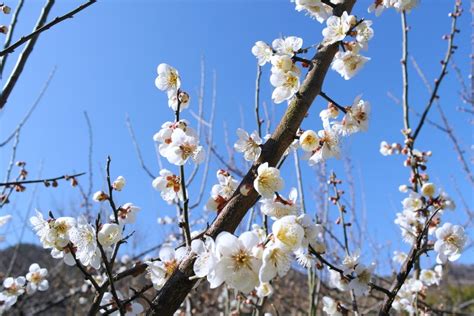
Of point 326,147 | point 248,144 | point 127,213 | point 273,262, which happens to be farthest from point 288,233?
point 127,213

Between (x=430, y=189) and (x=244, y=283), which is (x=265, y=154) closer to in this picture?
(x=244, y=283)

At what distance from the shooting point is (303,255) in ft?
5.40

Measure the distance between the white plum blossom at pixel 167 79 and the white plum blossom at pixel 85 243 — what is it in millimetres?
584

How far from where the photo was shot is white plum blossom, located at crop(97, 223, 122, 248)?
1484 mm

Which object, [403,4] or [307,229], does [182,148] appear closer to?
[307,229]

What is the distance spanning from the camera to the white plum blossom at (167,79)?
1615mm

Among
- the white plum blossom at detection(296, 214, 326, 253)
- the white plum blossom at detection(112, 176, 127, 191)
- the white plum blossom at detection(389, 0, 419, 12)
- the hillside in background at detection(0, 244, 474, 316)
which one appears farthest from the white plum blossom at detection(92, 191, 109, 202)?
the hillside in background at detection(0, 244, 474, 316)

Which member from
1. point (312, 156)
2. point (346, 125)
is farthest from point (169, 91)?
point (346, 125)

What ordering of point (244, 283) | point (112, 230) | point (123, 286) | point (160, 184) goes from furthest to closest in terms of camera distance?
point (123, 286) < point (160, 184) < point (112, 230) < point (244, 283)

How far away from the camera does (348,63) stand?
1782 millimetres

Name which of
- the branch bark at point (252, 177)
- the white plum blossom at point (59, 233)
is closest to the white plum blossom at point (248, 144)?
the branch bark at point (252, 177)

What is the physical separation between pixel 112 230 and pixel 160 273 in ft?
0.79

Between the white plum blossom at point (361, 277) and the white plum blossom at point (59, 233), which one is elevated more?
the white plum blossom at point (361, 277)

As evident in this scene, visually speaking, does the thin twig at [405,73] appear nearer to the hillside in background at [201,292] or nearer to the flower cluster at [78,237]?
the flower cluster at [78,237]
